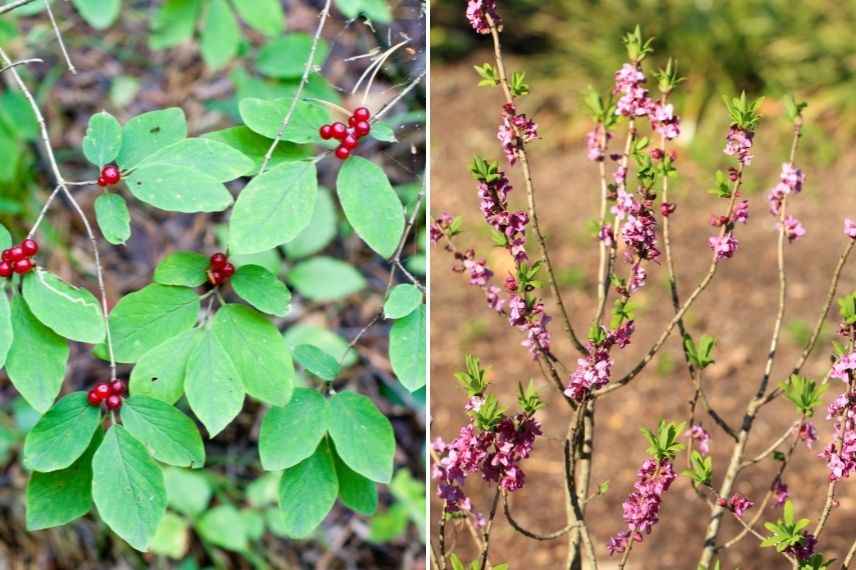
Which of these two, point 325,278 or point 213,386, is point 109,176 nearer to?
point 213,386

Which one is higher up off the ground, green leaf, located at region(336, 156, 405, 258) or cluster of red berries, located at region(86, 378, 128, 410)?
green leaf, located at region(336, 156, 405, 258)

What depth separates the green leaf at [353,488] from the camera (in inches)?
63.9

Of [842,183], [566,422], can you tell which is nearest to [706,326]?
[566,422]

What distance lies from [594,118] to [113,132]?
680 millimetres

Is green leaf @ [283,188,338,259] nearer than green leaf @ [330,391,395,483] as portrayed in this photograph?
No

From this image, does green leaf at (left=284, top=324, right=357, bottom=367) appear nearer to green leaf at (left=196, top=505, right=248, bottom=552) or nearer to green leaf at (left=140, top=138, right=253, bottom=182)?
green leaf at (left=196, top=505, right=248, bottom=552)

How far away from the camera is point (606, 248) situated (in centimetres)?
163

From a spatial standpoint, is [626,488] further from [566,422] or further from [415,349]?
[415,349]

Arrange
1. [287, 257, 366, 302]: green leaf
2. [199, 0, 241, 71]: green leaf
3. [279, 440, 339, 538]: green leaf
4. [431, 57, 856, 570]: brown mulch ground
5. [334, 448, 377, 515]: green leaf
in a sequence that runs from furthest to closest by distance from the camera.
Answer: [287, 257, 366, 302]: green leaf
[431, 57, 856, 570]: brown mulch ground
[199, 0, 241, 71]: green leaf
[334, 448, 377, 515]: green leaf
[279, 440, 339, 538]: green leaf

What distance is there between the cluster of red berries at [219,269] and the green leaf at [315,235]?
140cm

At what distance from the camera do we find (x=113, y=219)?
4.57 ft

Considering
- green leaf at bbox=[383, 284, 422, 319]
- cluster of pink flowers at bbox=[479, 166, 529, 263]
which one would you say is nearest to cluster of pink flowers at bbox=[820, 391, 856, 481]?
cluster of pink flowers at bbox=[479, 166, 529, 263]

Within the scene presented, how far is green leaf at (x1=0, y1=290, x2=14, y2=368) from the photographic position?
4.30ft

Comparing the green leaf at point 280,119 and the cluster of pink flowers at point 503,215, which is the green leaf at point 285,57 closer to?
the green leaf at point 280,119
